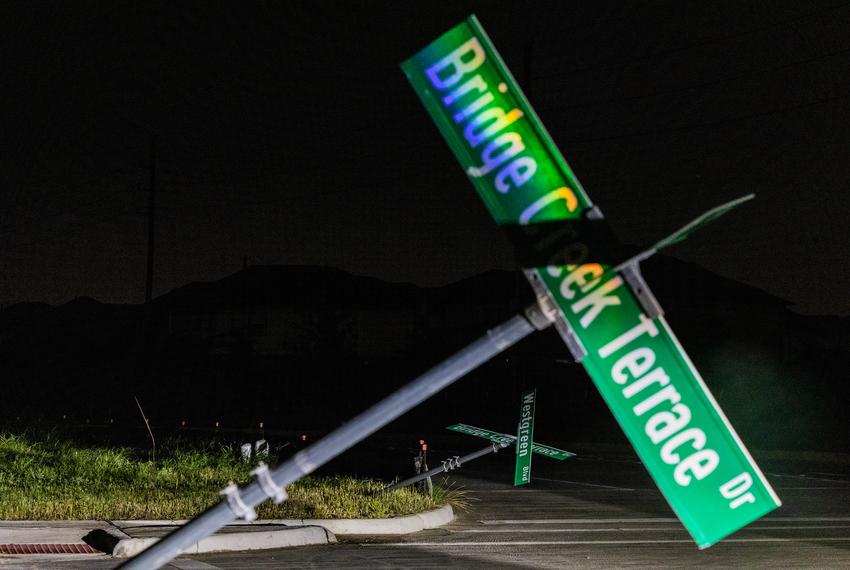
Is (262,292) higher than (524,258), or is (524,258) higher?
(262,292)

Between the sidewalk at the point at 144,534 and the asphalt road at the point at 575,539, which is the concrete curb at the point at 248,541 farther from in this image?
the asphalt road at the point at 575,539

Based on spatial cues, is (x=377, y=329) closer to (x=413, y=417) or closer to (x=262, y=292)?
(x=262, y=292)


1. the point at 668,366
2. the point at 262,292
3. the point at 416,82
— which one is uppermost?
the point at 262,292

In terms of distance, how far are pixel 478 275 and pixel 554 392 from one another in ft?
89.1

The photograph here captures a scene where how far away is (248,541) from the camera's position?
444 inches

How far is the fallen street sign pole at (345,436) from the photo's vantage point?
2.37 m

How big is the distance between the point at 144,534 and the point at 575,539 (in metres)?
4.93

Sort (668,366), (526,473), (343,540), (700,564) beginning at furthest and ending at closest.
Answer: (343,540)
(700,564)
(526,473)
(668,366)

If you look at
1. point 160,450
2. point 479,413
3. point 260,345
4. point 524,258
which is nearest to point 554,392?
point 479,413

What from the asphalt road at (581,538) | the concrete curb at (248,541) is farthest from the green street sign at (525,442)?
the concrete curb at (248,541)

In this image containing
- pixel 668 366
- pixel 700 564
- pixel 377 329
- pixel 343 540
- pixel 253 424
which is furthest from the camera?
pixel 377 329

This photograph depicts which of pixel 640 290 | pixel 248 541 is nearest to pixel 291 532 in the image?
pixel 248 541

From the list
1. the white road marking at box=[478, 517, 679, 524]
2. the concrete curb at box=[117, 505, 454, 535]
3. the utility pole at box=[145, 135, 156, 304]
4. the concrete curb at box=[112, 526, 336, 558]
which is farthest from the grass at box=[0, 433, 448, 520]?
the utility pole at box=[145, 135, 156, 304]

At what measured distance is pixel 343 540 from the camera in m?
12.2
